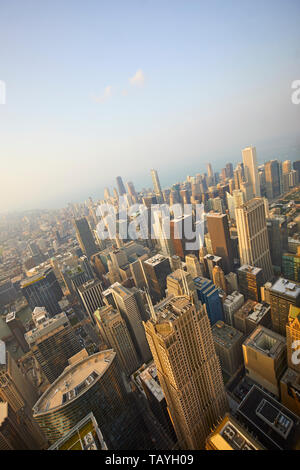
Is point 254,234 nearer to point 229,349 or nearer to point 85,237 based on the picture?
point 229,349

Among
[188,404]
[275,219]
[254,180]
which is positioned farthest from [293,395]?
[254,180]

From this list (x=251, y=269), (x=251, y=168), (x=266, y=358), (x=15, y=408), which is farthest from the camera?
(x=251, y=168)

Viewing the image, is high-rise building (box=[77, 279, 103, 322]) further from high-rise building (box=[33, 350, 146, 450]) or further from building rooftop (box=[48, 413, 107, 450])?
building rooftop (box=[48, 413, 107, 450])

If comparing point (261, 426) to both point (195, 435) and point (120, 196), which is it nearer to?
point (195, 435)

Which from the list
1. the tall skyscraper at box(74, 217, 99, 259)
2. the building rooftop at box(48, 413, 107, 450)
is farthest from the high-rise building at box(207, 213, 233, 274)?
the tall skyscraper at box(74, 217, 99, 259)

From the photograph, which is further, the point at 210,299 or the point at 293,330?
the point at 210,299

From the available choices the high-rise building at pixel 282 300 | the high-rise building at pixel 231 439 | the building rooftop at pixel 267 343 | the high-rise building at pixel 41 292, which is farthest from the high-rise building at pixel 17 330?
the high-rise building at pixel 282 300

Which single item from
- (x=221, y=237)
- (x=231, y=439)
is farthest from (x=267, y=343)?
(x=221, y=237)
